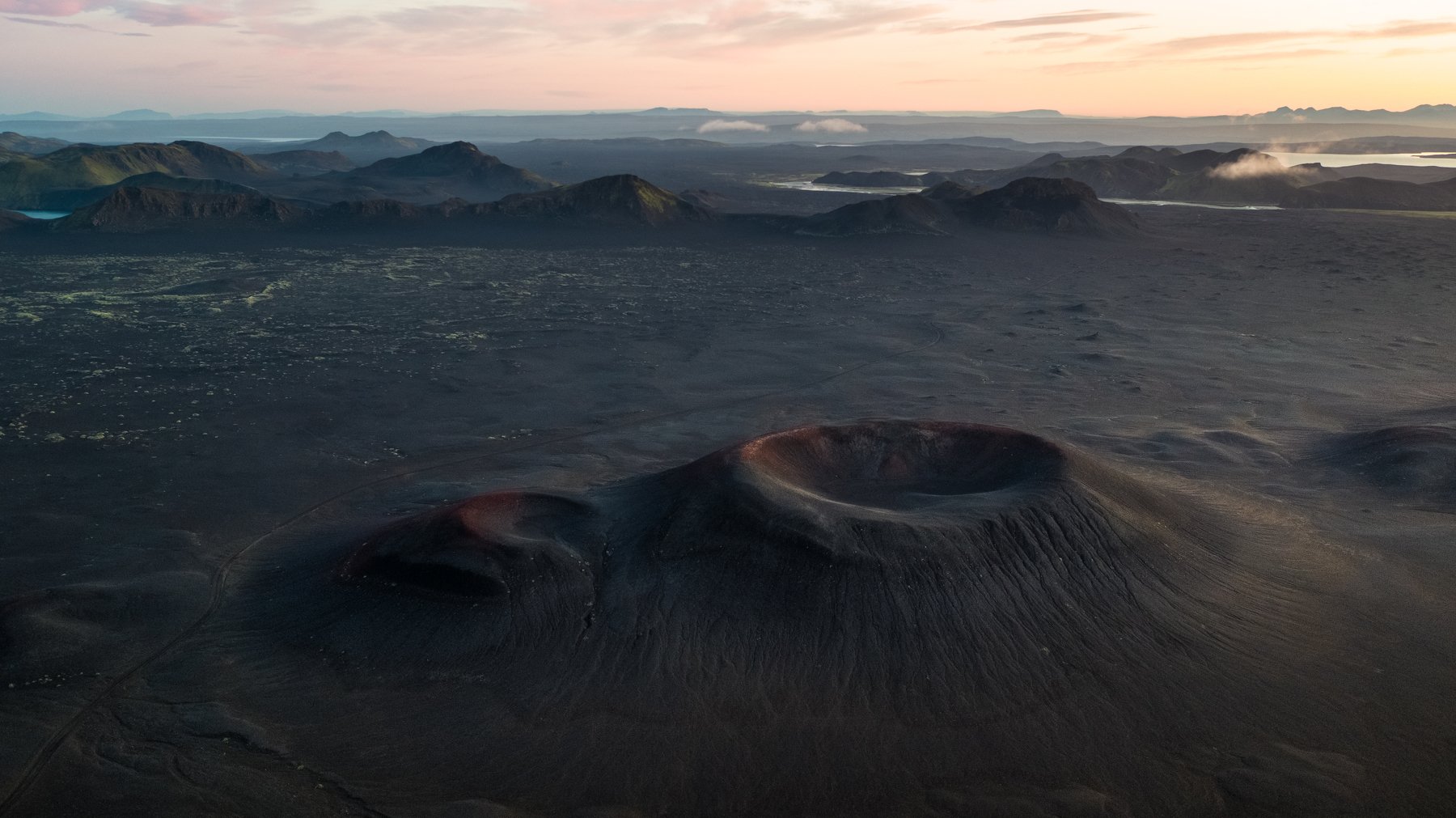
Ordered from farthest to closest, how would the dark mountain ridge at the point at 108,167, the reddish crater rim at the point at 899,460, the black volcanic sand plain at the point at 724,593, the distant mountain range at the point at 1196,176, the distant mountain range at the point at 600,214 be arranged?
the distant mountain range at the point at 1196,176
the dark mountain ridge at the point at 108,167
the distant mountain range at the point at 600,214
the reddish crater rim at the point at 899,460
the black volcanic sand plain at the point at 724,593

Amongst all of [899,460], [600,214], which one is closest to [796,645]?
[899,460]

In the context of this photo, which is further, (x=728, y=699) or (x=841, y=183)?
(x=841, y=183)

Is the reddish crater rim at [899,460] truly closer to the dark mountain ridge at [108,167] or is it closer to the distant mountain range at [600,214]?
the distant mountain range at [600,214]

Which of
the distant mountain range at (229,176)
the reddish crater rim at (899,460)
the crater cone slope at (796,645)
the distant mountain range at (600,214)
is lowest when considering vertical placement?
the crater cone slope at (796,645)

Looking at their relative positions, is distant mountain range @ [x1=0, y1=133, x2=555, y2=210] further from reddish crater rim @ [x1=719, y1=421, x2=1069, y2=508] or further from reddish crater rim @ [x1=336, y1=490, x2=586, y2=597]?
reddish crater rim @ [x1=719, y1=421, x2=1069, y2=508]

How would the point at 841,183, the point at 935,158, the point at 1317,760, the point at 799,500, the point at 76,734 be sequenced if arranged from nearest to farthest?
the point at 1317,760 < the point at 76,734 < the point at 799,500 < the point at 841,183 < the point at 935,158

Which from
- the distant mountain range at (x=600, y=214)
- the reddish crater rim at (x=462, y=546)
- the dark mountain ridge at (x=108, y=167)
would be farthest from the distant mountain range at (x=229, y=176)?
the reddish crater rim at (x=462, y=546)

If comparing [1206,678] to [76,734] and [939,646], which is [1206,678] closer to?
[939,646]

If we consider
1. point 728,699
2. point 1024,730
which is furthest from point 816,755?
point 1024,730
